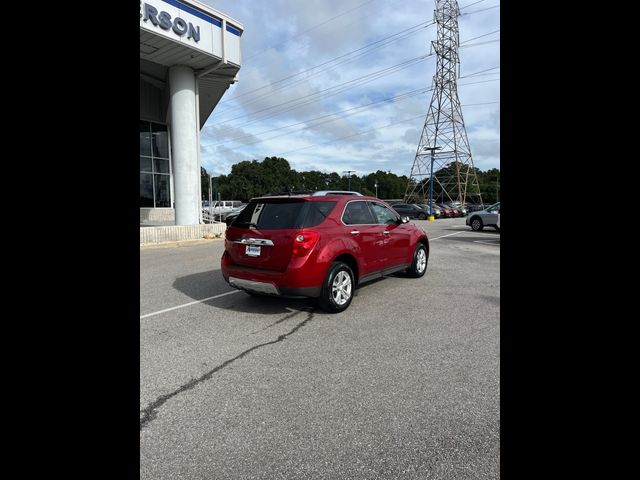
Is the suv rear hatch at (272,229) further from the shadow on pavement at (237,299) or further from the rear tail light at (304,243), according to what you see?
the shadow on pavement at (237,299)

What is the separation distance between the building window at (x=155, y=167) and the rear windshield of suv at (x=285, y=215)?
18203 millimetres

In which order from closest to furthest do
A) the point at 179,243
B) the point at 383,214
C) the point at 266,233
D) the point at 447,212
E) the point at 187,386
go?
the point at 187,386, the point at 266,233, the point at 383,214, the point at 179,243, the point at 447,212

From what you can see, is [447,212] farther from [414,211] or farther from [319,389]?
[319,389]

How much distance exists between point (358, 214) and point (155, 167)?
65.1 ft

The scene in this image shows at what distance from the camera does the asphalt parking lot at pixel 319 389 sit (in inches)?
91.3

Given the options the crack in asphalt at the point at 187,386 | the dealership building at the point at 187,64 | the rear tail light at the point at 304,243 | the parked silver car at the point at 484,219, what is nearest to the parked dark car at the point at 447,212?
the parked silver car at the point at 484,219

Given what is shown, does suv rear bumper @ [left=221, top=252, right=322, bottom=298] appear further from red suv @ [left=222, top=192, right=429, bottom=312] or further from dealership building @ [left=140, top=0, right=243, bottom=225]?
dealership building @ [left=140, top=0, right=243, bottom=225]

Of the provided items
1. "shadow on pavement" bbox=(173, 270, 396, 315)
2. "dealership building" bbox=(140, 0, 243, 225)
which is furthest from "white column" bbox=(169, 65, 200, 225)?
"shadow on pavement" bbox=(173, 270, 396, 315)

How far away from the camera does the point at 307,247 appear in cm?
508

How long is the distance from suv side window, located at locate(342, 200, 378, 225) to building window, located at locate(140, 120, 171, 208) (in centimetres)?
1854

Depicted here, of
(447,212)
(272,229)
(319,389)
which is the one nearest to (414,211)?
(447,212)

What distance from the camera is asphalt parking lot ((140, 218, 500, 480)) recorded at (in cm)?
232
